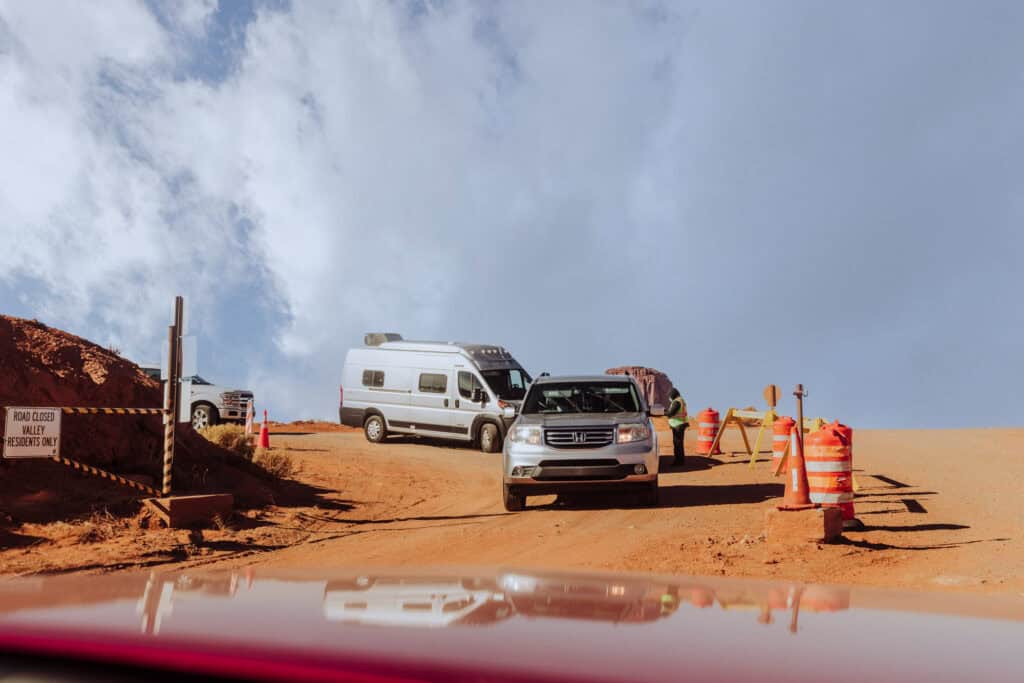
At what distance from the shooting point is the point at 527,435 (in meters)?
14.2

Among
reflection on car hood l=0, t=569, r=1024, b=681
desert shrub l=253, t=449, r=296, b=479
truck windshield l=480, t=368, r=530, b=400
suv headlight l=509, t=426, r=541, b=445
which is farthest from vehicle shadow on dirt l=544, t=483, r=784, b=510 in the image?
reflection on car hood l=0, t=569, r=1024, b=681

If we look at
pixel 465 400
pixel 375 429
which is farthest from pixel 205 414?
pixel 465 400

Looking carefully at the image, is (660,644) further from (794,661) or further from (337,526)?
(337,526)

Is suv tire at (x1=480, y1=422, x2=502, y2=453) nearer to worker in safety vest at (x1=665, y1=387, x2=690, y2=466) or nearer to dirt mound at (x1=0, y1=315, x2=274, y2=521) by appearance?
worker in safety vest at (x1=665, y1=387, x2=690, y2=466)

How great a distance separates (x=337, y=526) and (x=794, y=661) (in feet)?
39.8

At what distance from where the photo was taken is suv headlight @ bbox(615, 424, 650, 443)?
14.1 meters

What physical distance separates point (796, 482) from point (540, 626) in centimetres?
950

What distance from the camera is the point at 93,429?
14055 mm

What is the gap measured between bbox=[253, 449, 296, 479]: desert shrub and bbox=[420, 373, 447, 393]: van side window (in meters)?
7.11

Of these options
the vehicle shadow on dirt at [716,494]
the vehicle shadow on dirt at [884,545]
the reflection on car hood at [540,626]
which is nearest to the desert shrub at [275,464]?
the vehicle shadow on dirt at [716,494]

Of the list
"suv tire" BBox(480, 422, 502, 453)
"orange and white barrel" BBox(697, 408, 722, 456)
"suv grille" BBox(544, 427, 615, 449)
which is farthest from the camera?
"suv tire" BBox(480, 422, 502, 453)

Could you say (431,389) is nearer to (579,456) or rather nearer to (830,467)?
(579,456)

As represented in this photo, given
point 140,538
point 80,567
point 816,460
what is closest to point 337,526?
point 140,538

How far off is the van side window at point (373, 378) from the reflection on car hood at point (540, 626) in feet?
78.7
